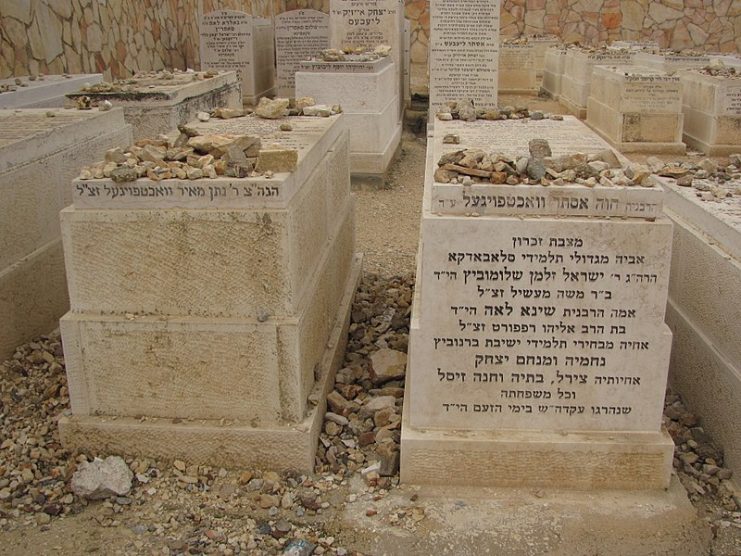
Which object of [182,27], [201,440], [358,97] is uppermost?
[182,27]

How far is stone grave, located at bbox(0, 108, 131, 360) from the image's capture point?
399cm

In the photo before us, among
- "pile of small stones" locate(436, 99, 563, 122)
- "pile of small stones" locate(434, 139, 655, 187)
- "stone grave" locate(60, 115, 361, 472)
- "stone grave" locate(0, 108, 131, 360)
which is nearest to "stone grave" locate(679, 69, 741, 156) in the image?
"pile of small stones" locate(436, 99, 563, 122)

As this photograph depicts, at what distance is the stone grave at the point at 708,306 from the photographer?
3.44 m

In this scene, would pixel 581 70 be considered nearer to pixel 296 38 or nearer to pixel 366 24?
pixel 366 24

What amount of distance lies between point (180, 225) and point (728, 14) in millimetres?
21228

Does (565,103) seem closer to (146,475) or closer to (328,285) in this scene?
(328,285)

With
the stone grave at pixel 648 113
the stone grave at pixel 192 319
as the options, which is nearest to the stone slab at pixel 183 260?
the stone grave at pixel 192 319

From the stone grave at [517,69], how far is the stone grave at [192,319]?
14418 millimetres

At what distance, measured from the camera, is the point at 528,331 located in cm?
311

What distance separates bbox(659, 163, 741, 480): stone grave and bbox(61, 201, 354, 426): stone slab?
185 cm

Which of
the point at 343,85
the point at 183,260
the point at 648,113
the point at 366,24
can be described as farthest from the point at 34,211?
the point at 648,113

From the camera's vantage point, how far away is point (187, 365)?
323cm

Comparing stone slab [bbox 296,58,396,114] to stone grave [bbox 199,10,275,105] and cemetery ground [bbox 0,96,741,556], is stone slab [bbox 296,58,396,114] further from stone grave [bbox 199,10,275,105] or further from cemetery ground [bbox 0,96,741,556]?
cemetery ground [bbox 0,96,741,556]

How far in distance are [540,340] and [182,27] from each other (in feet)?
39.3
